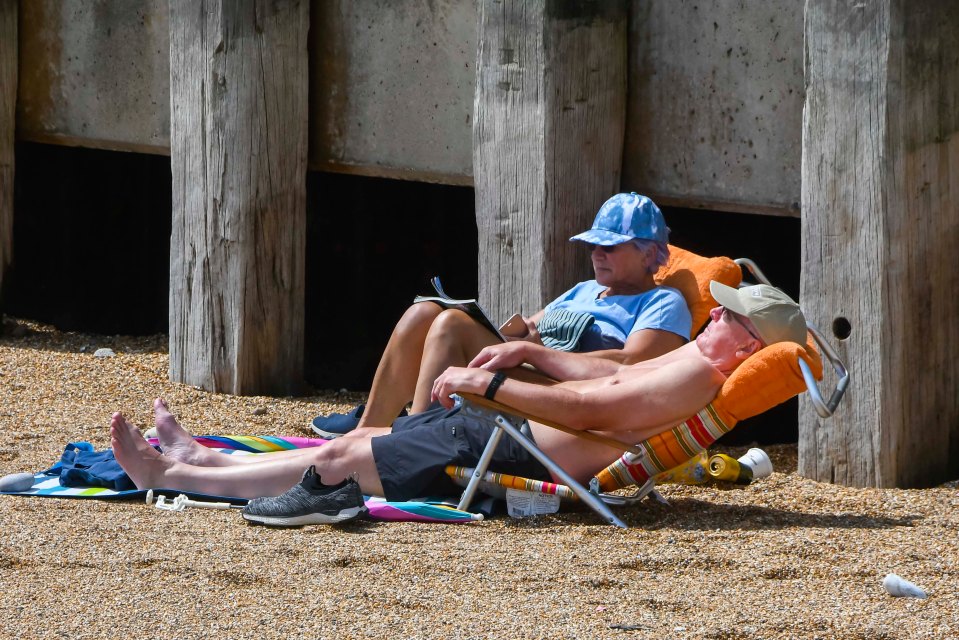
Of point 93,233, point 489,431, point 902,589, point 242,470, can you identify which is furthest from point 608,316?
point 93,233

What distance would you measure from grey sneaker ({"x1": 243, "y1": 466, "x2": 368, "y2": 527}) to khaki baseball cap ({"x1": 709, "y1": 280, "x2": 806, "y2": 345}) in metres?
1.20

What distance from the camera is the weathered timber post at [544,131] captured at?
5379 mm

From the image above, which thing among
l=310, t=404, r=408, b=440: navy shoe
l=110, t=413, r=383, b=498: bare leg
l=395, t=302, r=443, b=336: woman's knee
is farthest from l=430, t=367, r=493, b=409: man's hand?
l=310, t=404, r=408, b=440: navy shoe

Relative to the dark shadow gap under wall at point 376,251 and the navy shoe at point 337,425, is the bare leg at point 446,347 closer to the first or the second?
the navy shoe at point 337,425

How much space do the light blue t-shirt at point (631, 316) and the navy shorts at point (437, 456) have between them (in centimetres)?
80

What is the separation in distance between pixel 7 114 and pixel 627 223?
3.99 meters

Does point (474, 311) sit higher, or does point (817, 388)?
point (474, 311)

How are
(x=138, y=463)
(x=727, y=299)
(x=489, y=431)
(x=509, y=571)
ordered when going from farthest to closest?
1. (x=138, y=463)
2. (x=489, y=431)
3. (x=727, y=299)
4. (x=509, y=571)

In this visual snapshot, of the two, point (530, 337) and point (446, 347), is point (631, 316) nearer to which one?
point (530, 337)

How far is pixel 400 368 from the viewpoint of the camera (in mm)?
4980

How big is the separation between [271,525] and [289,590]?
693mm

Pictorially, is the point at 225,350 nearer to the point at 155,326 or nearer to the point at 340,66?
the point at 340,66

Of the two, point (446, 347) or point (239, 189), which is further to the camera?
point (239, 189)

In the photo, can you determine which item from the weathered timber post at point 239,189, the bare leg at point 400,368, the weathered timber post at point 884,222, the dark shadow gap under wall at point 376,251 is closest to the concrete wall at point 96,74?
the weathered timber post at point 239,189
